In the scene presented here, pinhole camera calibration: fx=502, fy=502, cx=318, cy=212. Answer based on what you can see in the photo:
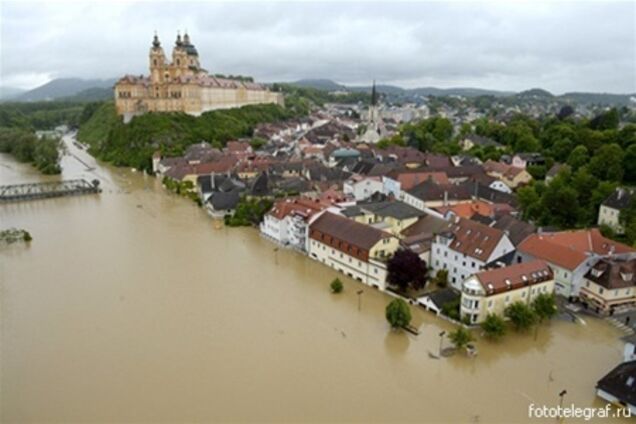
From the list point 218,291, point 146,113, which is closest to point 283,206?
point 218,291

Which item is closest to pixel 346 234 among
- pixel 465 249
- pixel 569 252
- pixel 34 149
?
pixel 465 249

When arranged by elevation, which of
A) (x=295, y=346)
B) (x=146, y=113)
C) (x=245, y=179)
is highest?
(x=146, y=113)

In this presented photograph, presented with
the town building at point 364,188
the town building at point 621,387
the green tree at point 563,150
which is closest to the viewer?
the town building at point 621,387

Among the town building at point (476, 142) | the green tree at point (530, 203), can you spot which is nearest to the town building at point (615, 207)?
the green tree at point (530, 203)

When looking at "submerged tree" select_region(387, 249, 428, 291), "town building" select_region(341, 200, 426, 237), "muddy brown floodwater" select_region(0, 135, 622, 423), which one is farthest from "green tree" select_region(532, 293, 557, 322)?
"town building" select_region(341, 200, 426, 237)

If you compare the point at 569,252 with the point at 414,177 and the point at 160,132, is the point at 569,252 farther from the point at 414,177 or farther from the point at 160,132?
the point at 160,132

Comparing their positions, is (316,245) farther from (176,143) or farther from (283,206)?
(176,143)

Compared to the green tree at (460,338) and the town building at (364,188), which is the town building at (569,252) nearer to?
the green tree at (460,338)
